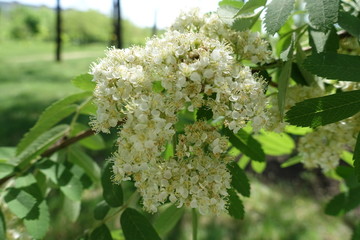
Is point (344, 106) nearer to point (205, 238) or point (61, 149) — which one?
point (61, 149)

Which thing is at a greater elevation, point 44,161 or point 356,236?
point 44,161

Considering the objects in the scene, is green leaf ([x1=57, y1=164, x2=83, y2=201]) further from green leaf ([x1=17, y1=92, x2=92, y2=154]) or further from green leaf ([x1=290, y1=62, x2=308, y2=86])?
green leaf ([x1=290, y1=62, x2=308, y2=86])

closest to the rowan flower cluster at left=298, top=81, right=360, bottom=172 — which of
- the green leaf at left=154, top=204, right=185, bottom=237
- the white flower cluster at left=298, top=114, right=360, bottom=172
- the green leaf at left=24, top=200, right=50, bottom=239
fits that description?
the white flower cluster at left=298, top=114, right=360, bottom=172

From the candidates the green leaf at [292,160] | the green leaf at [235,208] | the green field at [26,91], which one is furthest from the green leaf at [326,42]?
the green field at [26,91]

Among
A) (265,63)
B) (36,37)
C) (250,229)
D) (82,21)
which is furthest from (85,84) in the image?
(36,37)

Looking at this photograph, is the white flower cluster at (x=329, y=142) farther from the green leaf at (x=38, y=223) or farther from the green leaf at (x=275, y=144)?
the green leaf at (x=38, y=223)

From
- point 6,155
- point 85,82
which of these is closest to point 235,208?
point 85,82
